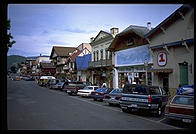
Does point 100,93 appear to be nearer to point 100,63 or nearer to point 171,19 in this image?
point 171,19

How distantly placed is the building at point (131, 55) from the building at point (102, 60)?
1.76m

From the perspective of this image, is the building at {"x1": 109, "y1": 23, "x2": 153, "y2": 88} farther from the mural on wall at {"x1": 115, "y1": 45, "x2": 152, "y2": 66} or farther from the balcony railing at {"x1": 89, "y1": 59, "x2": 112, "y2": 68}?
the balcony railing at {"x1": 89, "y1": 59, "x2": 112, "y2": 68}

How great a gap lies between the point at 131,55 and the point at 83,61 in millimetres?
18150

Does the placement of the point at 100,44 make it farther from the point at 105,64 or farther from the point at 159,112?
the point at 159,112

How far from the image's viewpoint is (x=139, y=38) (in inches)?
890

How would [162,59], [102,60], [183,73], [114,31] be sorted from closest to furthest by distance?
[183,73], [162,59], [114,31], [102,60]

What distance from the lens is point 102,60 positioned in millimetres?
31391

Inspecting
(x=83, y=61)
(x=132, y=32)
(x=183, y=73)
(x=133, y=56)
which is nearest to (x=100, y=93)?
(x=133, y=56)

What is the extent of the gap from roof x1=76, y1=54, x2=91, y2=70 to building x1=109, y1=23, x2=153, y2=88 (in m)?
11.5

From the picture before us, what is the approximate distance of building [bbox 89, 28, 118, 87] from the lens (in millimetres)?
29391

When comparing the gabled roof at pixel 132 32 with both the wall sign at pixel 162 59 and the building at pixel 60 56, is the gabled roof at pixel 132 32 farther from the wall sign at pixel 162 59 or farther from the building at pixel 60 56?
the building at pixel 60 56
